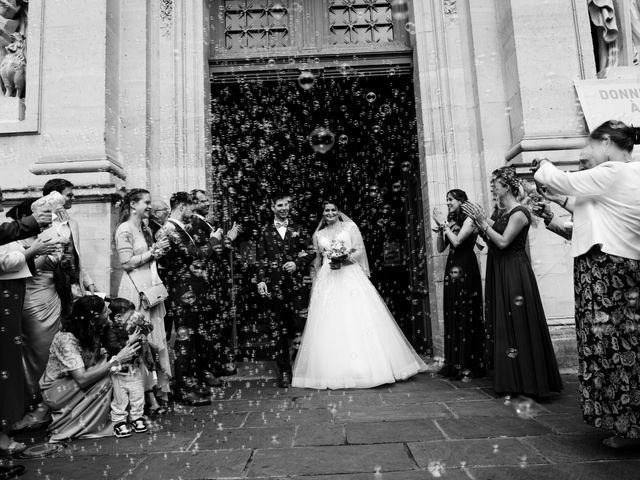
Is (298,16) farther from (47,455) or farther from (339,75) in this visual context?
(47,455)

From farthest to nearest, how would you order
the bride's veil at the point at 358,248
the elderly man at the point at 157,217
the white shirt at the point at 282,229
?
1. the bride's veil at the point at 358,248
2. the white shirt at the point at 282,229
3. the elderly man at the point at 157,217

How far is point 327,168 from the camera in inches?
490

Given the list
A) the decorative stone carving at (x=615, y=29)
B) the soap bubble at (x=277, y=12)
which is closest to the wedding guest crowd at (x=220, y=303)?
the decorative stone carving at (x=615, y=29)

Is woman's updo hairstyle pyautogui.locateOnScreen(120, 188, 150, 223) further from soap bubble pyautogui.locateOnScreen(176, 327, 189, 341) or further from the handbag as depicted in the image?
soap bubble pyautogui.locateOnScreen(176, 327, 189, 341)

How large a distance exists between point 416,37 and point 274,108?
339cm

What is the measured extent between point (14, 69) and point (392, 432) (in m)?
6.65

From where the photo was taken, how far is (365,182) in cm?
1193

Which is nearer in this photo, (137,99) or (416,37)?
(137,99)

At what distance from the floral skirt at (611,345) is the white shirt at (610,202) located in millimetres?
83

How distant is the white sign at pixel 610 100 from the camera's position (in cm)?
633

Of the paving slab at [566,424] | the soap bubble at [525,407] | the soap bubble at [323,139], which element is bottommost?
the paving slab at [566,424]

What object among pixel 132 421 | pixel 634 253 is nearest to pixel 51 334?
pixel 132 421

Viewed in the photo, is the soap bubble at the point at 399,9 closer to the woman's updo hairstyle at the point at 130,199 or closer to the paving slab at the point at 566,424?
the woman's updo hairstyle at the point at 130,199

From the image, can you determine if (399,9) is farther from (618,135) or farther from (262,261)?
(618,135)
